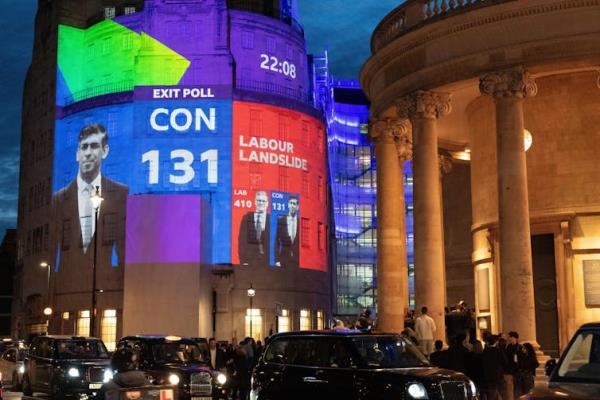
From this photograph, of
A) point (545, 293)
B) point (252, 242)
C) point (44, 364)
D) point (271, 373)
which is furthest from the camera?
point (252, 242)

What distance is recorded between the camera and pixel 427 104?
86.4 feet

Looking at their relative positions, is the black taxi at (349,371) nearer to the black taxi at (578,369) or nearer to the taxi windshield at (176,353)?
the black taxi at (578,369)

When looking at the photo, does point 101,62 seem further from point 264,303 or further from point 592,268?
point 592,268

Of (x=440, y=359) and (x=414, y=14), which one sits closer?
(x=440, y=359)

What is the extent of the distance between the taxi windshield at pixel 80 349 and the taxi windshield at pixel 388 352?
12.5 meters

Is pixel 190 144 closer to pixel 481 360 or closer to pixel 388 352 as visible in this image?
pixel 481 360

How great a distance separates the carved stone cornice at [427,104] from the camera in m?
26.3

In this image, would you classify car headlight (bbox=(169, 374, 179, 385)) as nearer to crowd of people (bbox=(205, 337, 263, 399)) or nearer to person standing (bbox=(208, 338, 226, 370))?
crowd of people (bbox=(205, 337, 263, 399))

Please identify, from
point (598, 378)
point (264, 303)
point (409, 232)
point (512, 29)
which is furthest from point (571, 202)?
point (409, 232)

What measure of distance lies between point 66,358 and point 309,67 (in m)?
54.8

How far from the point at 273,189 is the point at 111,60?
16.9 m

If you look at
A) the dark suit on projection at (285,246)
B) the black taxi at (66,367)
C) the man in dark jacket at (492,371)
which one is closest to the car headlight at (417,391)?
the man in dark jacket at (492,371)

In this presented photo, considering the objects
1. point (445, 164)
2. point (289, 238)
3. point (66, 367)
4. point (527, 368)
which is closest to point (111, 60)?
point (289, 238)

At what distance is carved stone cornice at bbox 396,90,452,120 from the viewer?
26328 millimetres
